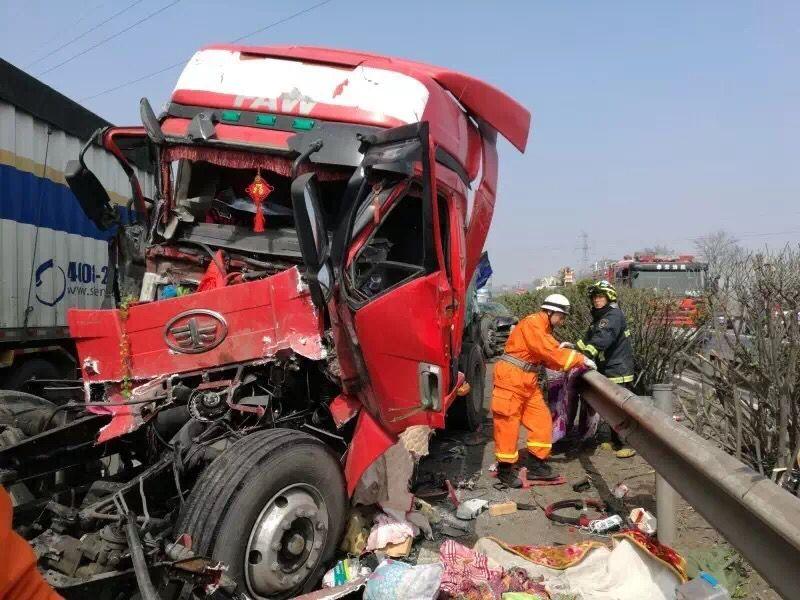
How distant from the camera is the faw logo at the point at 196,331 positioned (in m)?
3.27

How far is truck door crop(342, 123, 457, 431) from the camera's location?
3.22 metres

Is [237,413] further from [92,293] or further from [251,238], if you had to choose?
[92,293]

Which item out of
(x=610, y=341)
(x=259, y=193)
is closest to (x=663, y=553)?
(x=259, y=193)

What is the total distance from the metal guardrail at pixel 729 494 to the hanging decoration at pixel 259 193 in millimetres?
2458

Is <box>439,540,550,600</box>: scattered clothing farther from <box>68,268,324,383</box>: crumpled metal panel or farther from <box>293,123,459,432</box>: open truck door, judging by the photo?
<box>68,268,324,383</box>: crumpled metal panel

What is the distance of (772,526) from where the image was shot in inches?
84.0

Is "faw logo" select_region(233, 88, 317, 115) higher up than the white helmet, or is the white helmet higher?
"faw logo" select_region(233, 88, 317, 115)

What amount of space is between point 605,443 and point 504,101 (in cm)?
324

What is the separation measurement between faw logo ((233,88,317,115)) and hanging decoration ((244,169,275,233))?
1.22ft

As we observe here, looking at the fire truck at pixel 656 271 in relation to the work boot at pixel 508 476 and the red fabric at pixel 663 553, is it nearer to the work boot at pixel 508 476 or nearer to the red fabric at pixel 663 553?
the work boot at pixel 508 476

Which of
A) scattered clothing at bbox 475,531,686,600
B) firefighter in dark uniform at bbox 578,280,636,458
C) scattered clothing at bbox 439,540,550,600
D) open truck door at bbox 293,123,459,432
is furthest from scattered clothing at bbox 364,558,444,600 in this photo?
firefighter in dark uniform at bbox 578,280,636,458

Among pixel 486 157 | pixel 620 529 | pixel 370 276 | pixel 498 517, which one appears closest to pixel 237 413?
pixel 370 276

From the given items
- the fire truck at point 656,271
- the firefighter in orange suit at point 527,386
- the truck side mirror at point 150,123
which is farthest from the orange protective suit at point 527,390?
the fire truck at point 656,271

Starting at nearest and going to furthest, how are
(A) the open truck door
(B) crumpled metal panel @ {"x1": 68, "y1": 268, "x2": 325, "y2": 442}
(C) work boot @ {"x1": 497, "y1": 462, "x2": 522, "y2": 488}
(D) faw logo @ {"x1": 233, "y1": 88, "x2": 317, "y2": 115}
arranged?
1. (A) the open truck door
2. (B) crumpled metal panel @ {"x1": 68, "y1": 268, "x2": 325, "y2": 442}
3. (D) faw logo @ {"x1": 233, "y1": 88, "x2": 317, "y2": 115}
4. (C) work boot @ {"x1": 497, "y1": 462, "x2": 522, "y2": 488}
